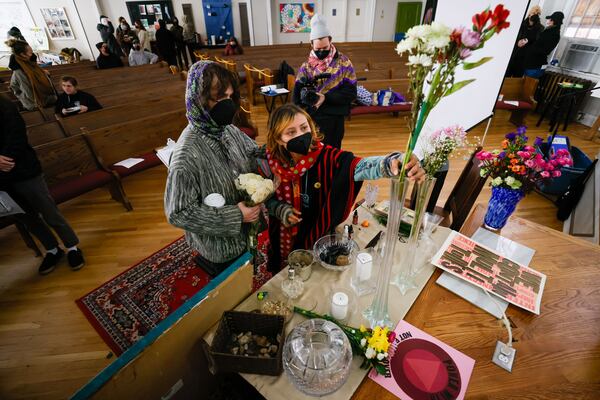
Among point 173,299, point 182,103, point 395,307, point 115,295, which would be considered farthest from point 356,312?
point 182,103

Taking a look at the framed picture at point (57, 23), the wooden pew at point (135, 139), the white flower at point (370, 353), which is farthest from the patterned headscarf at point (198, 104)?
the framed picture at point (57, 23)

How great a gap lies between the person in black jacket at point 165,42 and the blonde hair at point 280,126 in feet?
Answer: 27.2

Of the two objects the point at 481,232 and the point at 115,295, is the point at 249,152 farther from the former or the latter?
the point at 115,295

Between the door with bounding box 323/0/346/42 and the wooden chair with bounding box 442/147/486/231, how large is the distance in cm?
963

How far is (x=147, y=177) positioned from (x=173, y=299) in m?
2.20

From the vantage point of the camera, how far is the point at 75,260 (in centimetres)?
250

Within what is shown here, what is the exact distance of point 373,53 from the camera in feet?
24.2

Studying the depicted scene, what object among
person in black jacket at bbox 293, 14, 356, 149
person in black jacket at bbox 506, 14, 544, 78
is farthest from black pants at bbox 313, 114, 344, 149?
person in black jacket at bbox 506, 14, 544, 78

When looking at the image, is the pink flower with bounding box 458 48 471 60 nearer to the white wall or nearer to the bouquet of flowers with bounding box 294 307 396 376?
the bouquet of flowers with bounding box 294 307 396 376

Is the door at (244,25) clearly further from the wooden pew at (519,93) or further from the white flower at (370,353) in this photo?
the white flower at (370,353)

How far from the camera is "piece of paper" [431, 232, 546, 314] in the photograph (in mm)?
1172

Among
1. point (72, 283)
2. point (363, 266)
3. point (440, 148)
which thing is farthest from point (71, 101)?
point (440, 148)

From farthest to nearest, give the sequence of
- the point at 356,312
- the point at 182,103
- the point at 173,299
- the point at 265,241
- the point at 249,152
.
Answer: the point at 182,103
the point at 265,241
the point at 173,299
the point at 249,152
the point at 356,312

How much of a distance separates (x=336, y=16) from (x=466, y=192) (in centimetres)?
1048
